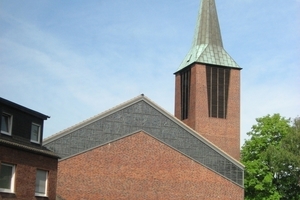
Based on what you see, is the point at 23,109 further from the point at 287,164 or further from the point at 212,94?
the point at 212,94

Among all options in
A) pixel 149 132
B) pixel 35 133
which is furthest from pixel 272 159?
pixel 35 133

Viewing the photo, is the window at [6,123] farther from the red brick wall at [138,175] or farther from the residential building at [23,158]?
the red brick wall at [138,175]

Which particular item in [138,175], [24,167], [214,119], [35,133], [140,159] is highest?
[214,119]

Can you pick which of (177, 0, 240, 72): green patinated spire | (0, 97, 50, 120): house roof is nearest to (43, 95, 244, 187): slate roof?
(177, 0, 240, 72): green patinated spire

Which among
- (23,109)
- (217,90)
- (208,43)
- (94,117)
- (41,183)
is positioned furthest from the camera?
(208,43)

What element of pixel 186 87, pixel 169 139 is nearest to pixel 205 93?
pixel 186 87

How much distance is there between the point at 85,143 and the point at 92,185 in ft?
9.19

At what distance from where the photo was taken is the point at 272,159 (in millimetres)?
42938

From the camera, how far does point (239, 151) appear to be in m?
49.9

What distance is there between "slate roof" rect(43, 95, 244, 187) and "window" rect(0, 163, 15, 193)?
54.2 ft

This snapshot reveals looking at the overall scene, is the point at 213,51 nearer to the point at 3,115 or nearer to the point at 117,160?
the point at 117,160

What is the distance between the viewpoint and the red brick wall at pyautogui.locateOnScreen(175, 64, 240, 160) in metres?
49.3

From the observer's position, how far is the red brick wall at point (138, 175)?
3625 cm

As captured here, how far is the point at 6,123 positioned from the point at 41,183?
297 centimetres
